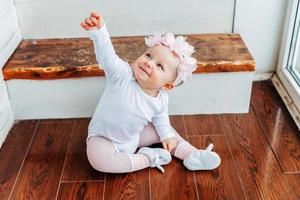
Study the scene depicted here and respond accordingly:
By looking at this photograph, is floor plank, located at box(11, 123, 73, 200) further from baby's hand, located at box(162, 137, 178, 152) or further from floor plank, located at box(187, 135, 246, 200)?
floor plank, located at box(187, 135, 246, 200)

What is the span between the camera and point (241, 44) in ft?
5.75

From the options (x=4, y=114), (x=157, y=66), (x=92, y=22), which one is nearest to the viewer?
(x=92, y=22)

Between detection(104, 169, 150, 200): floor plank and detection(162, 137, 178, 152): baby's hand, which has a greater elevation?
detection(162, 137, 178, 152): baby's hand

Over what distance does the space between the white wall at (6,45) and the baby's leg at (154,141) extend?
51cm

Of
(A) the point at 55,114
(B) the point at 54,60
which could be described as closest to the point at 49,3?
(B) the point at 54,60

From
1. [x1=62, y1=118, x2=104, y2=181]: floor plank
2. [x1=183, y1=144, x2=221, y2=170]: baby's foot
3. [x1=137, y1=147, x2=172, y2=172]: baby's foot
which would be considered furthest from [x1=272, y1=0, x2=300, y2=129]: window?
[x1=62, y1=118, x2=104, y2=181]: floor plank

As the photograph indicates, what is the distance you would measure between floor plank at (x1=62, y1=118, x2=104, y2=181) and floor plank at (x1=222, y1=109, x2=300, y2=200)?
473 millimetres

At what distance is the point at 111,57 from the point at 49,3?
2.01 feet

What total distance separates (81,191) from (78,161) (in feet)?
0.49

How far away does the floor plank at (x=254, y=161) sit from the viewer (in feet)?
4.44

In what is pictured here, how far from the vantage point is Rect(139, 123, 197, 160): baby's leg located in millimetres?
1473

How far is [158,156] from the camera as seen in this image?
1.44 metres

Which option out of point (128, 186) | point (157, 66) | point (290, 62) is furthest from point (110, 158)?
point (290, 62)

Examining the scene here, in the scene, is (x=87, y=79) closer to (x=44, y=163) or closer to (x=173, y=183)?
(x=44, y=163)
